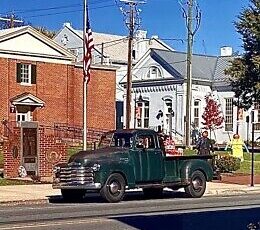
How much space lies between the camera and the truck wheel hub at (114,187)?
69.6 ft

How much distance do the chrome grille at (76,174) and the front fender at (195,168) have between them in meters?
3.46

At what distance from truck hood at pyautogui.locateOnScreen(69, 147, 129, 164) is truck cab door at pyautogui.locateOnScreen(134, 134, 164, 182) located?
21.3 inches

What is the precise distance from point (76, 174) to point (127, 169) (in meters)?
1.45

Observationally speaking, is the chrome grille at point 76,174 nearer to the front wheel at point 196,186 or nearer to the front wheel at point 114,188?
the front wheel at point 114,188

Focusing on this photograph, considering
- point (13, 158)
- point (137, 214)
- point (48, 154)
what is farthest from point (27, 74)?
point (137, 214)

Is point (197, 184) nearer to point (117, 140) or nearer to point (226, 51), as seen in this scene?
point (117, 140)

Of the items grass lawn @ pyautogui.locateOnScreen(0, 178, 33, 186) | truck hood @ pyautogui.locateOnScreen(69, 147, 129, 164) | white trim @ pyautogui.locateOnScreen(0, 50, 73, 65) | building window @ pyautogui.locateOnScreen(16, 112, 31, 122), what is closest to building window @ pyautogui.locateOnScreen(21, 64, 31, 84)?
white trim @ pyautogui.locateOnScreen(0, 50, 73, 65)

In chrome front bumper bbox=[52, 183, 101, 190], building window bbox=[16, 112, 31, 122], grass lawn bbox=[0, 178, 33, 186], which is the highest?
building window bbox=[16, 112, 31, 122]

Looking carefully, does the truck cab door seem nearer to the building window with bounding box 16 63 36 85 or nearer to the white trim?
the white trim

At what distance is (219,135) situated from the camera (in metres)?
70.1

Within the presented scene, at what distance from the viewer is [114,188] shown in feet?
69.9

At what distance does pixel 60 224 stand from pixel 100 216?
1990 mm

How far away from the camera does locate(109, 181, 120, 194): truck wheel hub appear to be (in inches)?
835

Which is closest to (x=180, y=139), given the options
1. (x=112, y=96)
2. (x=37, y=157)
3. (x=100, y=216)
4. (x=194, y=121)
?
(x=194, y=121)
